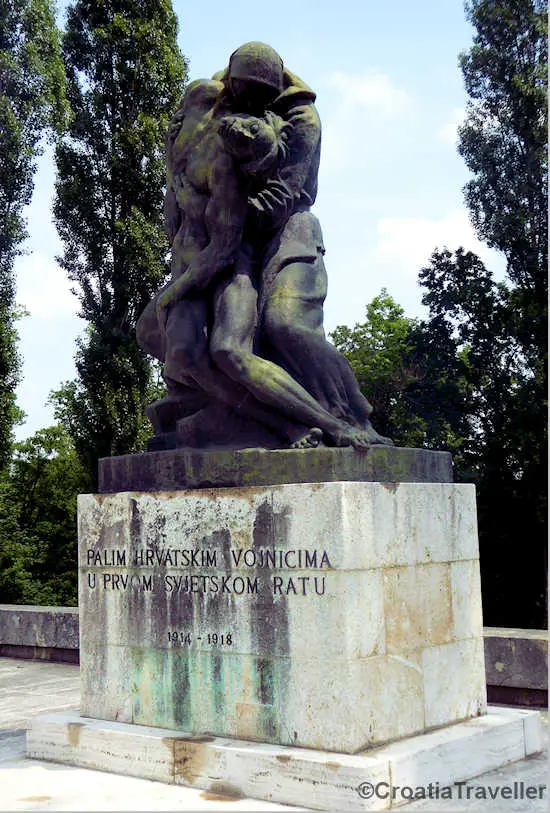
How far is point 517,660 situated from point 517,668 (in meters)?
0.05

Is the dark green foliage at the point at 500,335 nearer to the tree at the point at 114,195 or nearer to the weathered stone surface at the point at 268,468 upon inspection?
the tree at the point at 114,195

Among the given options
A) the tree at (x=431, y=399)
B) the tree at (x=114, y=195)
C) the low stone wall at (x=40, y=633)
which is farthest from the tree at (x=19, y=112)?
the low stone wall at (x=40, y=633)

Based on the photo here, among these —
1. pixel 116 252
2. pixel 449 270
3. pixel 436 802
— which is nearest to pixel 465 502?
pixel 436 802

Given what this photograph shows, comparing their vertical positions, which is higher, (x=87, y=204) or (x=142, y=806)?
(x=87, y=204)

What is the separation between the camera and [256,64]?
19.3 feet

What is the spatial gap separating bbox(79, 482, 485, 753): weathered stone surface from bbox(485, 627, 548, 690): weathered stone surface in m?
1.49

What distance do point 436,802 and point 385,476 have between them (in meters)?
1.60

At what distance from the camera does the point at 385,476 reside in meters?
5.42

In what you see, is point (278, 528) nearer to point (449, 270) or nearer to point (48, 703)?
point (48, 703)

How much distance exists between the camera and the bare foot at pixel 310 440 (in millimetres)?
5367

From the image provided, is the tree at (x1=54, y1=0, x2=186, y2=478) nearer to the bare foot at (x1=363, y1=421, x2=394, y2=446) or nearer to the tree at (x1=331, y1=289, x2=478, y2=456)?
the tree at (x1=331, y1=289, x2=478, y2=456)

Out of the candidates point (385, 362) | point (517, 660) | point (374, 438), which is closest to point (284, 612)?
point (374, 438)

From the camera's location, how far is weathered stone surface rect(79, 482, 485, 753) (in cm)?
498

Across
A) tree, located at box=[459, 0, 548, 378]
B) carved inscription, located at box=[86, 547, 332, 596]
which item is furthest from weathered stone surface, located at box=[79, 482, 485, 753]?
tree, located at box=[459, 0, 548, 378]
